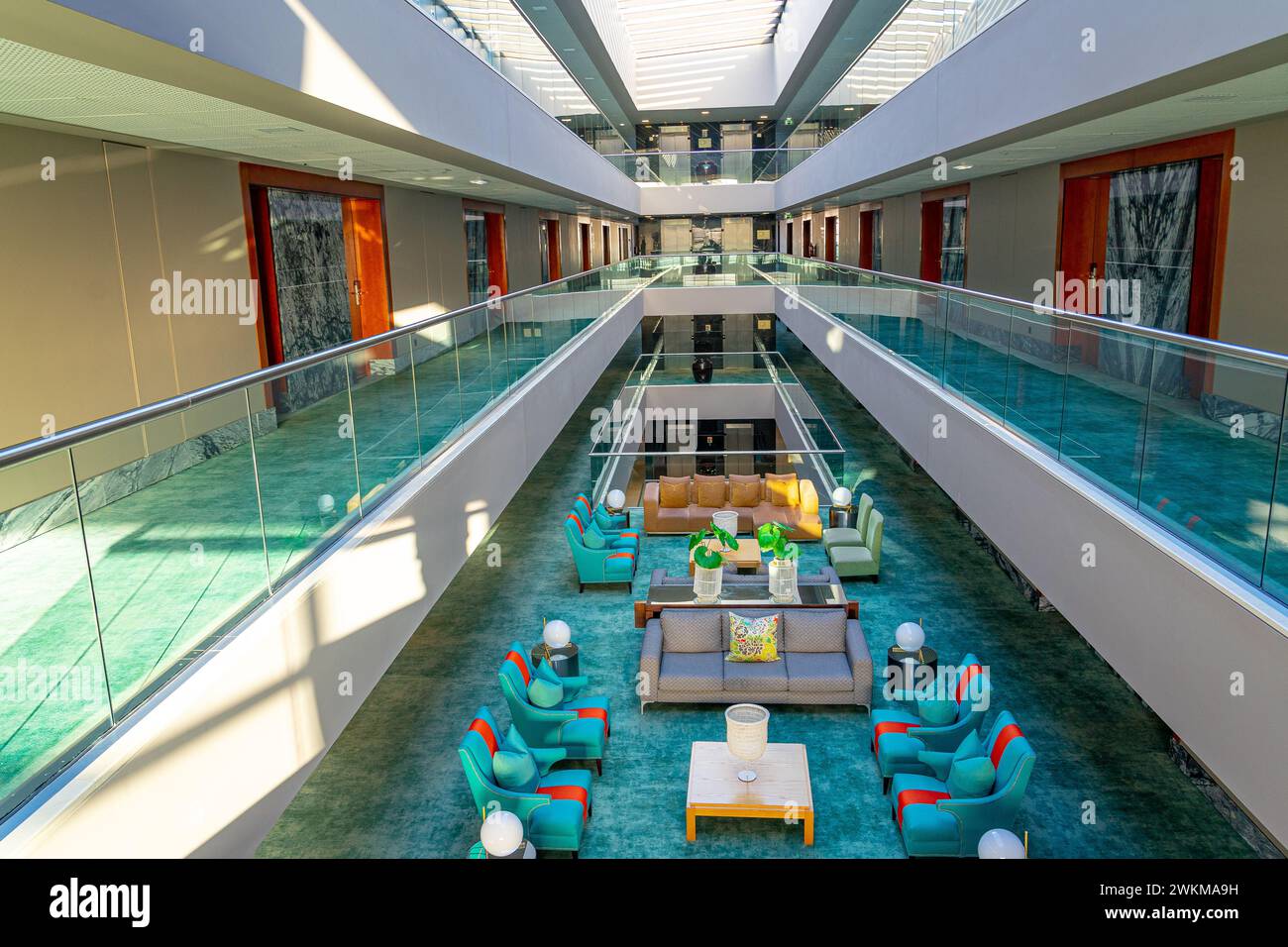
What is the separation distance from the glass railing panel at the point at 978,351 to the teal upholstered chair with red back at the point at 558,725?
4.82 meters

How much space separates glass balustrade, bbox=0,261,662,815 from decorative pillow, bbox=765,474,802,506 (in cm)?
1010

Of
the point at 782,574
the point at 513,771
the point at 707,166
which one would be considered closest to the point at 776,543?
the point at 782,574

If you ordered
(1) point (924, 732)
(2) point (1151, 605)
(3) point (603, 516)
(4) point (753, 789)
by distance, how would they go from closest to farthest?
1. (2) point (1151, 605)
2. (4) point (753, 789)
3. (1) point (924, 732)
4. (3) point (603, 516)

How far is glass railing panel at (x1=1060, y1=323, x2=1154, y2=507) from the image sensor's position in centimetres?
601

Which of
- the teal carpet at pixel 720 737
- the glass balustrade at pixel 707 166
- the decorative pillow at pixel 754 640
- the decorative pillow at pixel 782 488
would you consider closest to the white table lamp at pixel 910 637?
the teal carpet at pixel 720 737

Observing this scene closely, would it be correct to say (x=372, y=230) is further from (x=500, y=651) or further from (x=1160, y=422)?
(x=1160, y=422)

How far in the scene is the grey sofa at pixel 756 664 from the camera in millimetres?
10328

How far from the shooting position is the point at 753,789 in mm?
8383

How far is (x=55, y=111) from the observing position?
6207mm

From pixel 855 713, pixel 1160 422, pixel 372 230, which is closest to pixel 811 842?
pixel 855 713

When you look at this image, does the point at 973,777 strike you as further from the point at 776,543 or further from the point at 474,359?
the point at 474,359

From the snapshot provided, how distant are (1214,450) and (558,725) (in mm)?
6280

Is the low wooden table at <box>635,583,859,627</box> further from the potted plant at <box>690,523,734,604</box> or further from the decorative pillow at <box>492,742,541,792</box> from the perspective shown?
the decorative pillow at <box>492,742,541,792</box>

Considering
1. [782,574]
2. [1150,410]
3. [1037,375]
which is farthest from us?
[782,574]
